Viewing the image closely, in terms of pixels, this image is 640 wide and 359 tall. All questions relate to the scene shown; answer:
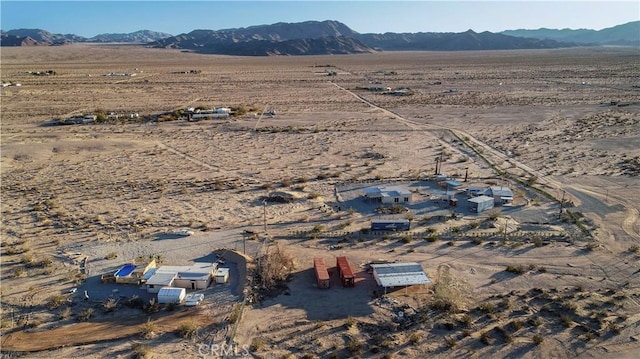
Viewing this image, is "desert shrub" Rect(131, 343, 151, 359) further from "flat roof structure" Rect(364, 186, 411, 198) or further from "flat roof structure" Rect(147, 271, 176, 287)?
"flat roof structure" Rect(364, 186, 411, 198)

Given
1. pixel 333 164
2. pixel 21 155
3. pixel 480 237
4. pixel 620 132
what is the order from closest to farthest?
pixel 480 237
pixel 333 164
pixel 21 155
pixel 620 132

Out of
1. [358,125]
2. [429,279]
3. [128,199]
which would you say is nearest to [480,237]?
[429,279]

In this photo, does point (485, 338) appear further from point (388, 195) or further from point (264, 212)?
point (264, 212)

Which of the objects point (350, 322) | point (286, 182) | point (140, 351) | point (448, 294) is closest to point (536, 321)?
point (448, 294)

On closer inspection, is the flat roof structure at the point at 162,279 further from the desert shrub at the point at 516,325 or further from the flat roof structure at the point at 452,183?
the flat roof structure at the point at 452,183

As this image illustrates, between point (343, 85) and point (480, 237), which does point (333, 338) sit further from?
point (343, 85)

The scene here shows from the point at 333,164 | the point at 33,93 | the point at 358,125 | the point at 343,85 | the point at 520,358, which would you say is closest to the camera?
the point at 520,358

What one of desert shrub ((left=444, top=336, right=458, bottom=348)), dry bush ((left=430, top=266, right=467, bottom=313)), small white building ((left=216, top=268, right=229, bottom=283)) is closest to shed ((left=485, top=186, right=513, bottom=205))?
dry bush ((left=430, top=266, right=467, bottom=313))
